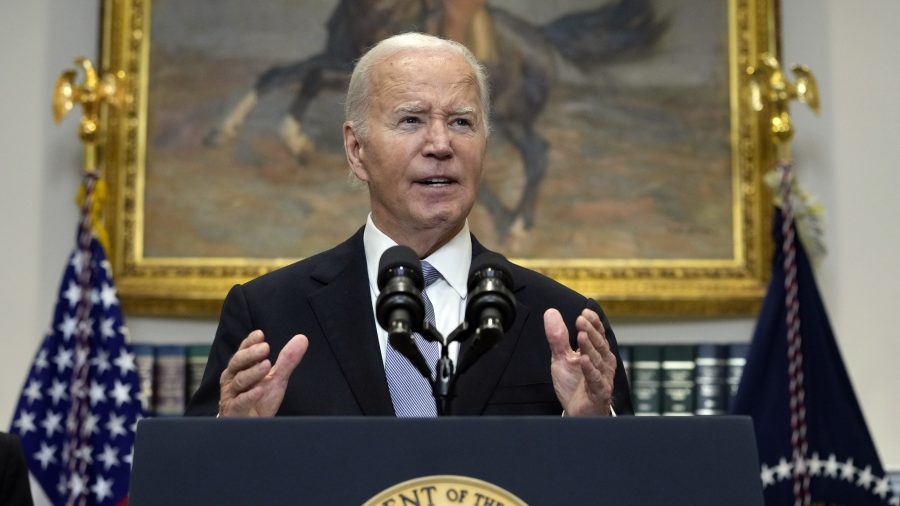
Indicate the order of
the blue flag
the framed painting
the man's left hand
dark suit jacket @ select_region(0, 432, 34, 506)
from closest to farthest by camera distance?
the man's left hand, dark suit jacket @ select_region(0, 432, 34, 506), the blue flag, the framed painting

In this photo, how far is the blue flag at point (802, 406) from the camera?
19.8 ft

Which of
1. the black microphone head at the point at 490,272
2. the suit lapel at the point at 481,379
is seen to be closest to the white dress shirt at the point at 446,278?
the suit lapel at the point at 481,379

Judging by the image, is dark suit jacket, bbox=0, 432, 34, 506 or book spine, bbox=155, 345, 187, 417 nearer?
dark suit jacket, bbox=0, 432, 34, 506

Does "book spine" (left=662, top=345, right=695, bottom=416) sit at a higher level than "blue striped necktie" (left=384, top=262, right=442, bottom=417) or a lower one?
lower

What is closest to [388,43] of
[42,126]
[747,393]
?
[747,393]

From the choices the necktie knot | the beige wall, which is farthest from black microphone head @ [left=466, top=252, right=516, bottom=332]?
the beige wall

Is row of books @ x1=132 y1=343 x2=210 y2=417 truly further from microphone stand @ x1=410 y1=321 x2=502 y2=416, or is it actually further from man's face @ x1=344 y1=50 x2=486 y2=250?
microphone stand @ x1=410 y1=321 x2=502 y2=416

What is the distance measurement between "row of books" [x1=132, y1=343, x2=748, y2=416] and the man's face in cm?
351

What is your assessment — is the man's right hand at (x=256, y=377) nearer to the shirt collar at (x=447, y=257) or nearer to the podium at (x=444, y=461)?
the podium at (x=444, y=461)

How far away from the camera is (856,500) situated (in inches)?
236

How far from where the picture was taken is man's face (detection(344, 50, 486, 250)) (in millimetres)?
2996

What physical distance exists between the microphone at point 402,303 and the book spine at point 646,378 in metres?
4.31

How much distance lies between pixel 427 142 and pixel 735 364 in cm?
384

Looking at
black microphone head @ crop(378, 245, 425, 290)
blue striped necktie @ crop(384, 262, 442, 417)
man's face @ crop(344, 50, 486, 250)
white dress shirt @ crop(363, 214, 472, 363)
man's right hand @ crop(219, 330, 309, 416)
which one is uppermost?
man's face @ crop(344, 50, 486, 250)
